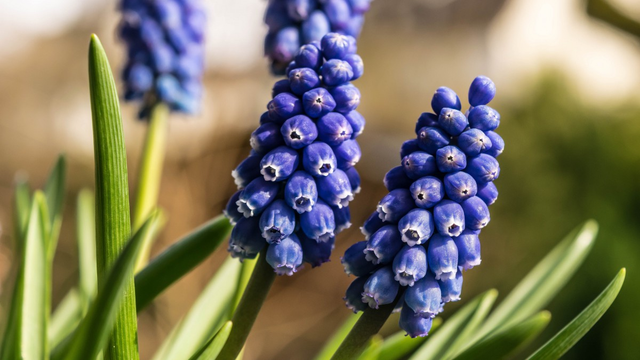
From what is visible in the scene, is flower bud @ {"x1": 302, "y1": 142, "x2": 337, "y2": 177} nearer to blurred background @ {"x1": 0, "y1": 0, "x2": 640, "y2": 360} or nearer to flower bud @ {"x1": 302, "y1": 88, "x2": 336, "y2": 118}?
flower bud @ {"x1": 302, "y1": 88, "x2": 336, "y2": 118}

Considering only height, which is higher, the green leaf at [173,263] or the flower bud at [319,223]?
the flower bud at [319,223]

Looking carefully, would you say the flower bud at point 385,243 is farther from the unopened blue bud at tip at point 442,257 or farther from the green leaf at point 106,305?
the green leaf at point 106,305

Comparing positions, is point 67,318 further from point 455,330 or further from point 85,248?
point 455,330

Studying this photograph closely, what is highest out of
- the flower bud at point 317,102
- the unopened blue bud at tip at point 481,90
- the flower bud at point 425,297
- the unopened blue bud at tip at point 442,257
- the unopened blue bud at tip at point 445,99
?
the unopened blue bud at tip at point 481,90

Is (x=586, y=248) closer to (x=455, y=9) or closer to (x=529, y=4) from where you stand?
(x=455, y=9)

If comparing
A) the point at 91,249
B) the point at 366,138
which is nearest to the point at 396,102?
the point at 366,138

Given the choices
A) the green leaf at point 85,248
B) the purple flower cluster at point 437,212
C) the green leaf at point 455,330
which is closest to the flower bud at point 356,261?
the purple flower cluster at point 437,212
